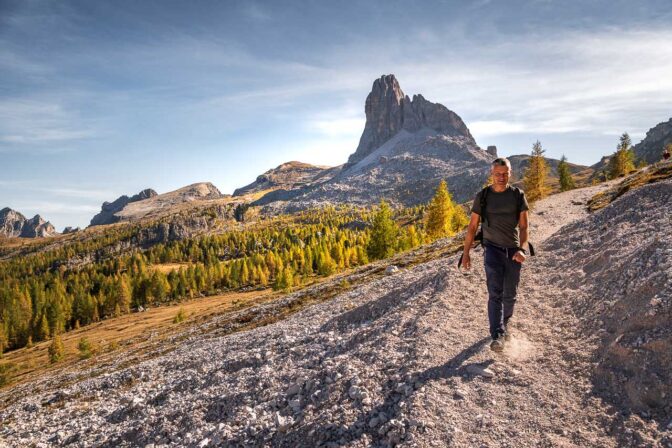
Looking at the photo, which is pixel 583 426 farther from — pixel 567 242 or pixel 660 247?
pixel 567 242

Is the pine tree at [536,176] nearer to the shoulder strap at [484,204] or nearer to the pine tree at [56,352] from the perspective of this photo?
the shoulder strap at [484,204]

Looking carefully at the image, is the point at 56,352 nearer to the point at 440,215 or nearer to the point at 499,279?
the point at 440,215

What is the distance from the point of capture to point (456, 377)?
840 cm

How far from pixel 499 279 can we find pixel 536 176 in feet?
238

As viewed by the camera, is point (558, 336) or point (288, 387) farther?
point (288, 387)

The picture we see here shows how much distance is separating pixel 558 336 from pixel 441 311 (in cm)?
375

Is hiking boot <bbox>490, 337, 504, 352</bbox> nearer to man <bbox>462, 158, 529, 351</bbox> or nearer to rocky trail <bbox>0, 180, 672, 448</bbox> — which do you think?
man <bbox>462, 158, 529, 351</bbox>

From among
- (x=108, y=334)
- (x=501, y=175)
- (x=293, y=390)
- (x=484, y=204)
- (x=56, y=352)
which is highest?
(x=501, y=175)

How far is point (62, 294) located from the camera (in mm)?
140000

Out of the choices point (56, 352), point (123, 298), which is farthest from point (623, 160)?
point (123, 298)

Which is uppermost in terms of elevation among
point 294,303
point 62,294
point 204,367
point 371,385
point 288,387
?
point 371,385

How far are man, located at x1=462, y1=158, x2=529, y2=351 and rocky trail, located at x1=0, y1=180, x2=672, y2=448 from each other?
4.22 ft

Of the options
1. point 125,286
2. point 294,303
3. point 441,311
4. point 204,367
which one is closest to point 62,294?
point 125,286

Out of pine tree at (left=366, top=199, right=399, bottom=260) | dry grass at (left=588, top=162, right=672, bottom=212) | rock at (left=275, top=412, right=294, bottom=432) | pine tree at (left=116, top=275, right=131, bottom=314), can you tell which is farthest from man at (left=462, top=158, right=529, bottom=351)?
pine tree at (left=116, top=275, right=131, bottom=314)
